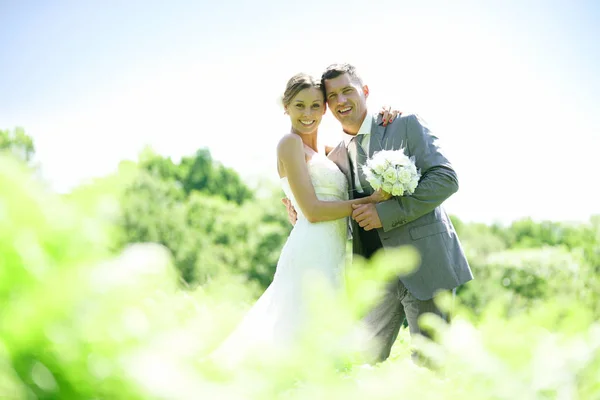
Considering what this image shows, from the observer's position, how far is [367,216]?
187 inches

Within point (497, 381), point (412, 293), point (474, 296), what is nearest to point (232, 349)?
point (497, 381)

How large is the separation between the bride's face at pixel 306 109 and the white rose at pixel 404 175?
3.81 ft

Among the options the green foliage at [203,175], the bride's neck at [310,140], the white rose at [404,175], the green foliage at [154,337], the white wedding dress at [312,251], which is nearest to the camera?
the green foliage at [154,337]

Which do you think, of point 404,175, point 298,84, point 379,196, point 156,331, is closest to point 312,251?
point 379,196

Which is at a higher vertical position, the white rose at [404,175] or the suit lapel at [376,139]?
the suit lapel at [376,139]

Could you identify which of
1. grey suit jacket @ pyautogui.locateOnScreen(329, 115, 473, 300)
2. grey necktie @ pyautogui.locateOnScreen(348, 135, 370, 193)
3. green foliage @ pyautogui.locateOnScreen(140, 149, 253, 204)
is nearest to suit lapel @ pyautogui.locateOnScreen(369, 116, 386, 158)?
grey suit jacket @ pyautogui.locateOnScreen(329, 115, 473, 300)

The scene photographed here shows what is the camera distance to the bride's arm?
16.1ft

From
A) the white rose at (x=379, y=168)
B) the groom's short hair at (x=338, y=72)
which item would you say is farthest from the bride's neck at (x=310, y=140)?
the white rose at (x=379, y=168)

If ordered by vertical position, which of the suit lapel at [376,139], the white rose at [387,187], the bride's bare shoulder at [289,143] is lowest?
the white rose at [387,187]

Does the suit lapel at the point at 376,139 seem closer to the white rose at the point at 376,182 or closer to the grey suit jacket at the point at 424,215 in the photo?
the grey suit jacket at the point at 424,215

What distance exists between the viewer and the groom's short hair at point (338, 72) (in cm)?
518

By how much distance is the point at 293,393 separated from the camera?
2.94ft

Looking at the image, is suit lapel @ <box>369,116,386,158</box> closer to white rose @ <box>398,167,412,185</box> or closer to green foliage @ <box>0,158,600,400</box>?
white rose @ <box>398,167,412,185</box>

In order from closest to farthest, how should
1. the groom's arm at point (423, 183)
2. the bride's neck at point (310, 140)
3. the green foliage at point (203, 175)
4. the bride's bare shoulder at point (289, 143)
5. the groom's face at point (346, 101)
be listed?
the groom's arm at point (423, 183), the bride's bare shoulder at point (289, 143), the groom's face at point (346, 101), the bride's neck at point (310, 140), the green foliage at point (203, 175)
